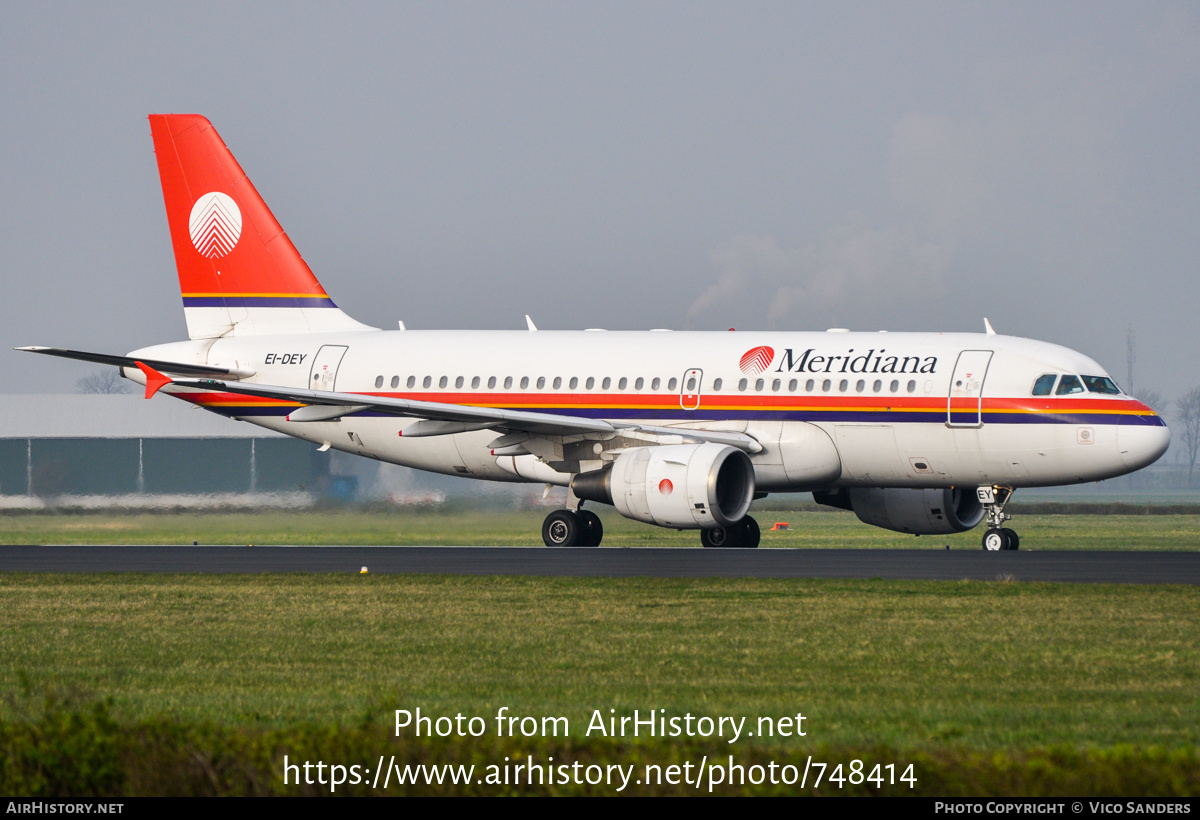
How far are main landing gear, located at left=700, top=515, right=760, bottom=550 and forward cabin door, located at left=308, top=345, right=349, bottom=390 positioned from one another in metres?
8.08

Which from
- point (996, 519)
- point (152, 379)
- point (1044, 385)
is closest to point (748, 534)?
point (996, 519)

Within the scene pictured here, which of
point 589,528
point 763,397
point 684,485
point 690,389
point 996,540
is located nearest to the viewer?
point 684,485

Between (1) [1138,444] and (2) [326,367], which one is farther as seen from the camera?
(2) [326,367]

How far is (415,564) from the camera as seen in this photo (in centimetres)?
2267

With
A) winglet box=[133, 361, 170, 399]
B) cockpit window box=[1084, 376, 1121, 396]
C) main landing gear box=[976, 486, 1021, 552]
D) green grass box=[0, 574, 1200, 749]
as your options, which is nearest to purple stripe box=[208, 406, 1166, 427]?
cockpit window box=[1084, 376, 1121, 396]

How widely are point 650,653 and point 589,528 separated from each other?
614 inches

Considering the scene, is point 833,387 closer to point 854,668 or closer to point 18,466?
point 854,668

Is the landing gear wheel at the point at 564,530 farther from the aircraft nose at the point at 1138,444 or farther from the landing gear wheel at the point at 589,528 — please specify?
the aircraft nose at the point at 1138,444

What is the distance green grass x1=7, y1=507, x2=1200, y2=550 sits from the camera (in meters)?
32.9

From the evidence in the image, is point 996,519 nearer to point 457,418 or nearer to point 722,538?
point 722,538

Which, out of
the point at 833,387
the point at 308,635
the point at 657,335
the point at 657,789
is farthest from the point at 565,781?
the point at 657,335

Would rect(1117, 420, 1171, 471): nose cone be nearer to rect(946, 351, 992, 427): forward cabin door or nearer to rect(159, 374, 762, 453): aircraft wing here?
rect(946, 351, 992, 427): forward cabin door

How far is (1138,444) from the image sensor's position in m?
25.0

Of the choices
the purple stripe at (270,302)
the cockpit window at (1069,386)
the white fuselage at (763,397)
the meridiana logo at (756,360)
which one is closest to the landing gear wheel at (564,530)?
the white fuselage at (763,397)
